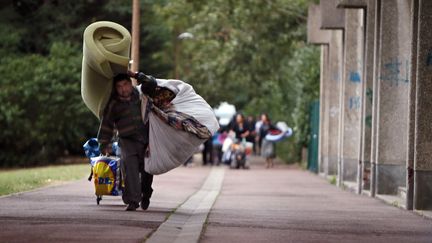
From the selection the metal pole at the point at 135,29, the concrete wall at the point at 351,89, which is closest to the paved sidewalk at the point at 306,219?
the concrete wall at the point at 351,89

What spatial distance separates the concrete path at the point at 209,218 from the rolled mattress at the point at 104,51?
171 centimetres

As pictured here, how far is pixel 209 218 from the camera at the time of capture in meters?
15.6

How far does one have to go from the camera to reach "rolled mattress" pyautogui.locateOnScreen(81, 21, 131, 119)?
1545cm

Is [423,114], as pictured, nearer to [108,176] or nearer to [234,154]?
[108,176]

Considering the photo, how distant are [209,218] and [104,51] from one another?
2395 mm

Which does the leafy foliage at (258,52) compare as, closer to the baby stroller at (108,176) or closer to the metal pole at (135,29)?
the metal pole at (135,29)

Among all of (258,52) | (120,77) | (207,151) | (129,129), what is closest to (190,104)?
(129,129)

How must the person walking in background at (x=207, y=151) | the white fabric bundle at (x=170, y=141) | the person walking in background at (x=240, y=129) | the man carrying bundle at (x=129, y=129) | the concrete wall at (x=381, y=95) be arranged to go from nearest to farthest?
the white fabric bundle at (x=170, y=141) → the man carrying bundle at (x=129, y=129) → the concrete wall at (x=381, y=95) → the person walking in background at (x=240, y=129) → the person walking in background at (x=207, y=151)

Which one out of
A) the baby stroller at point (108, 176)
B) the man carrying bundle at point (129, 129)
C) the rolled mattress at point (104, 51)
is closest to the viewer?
the rolled mattress at point (104, 51)

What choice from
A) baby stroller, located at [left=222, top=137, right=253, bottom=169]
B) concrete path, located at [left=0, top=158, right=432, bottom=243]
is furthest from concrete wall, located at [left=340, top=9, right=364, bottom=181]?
baby stroller, located at [left=222, top=137, right=253, bottom=169]

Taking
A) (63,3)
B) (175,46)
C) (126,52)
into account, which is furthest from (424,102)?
(175,46)

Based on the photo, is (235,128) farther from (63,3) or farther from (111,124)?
(111,124)

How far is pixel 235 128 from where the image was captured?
43.0 m

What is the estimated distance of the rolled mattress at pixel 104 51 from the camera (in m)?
15.5
